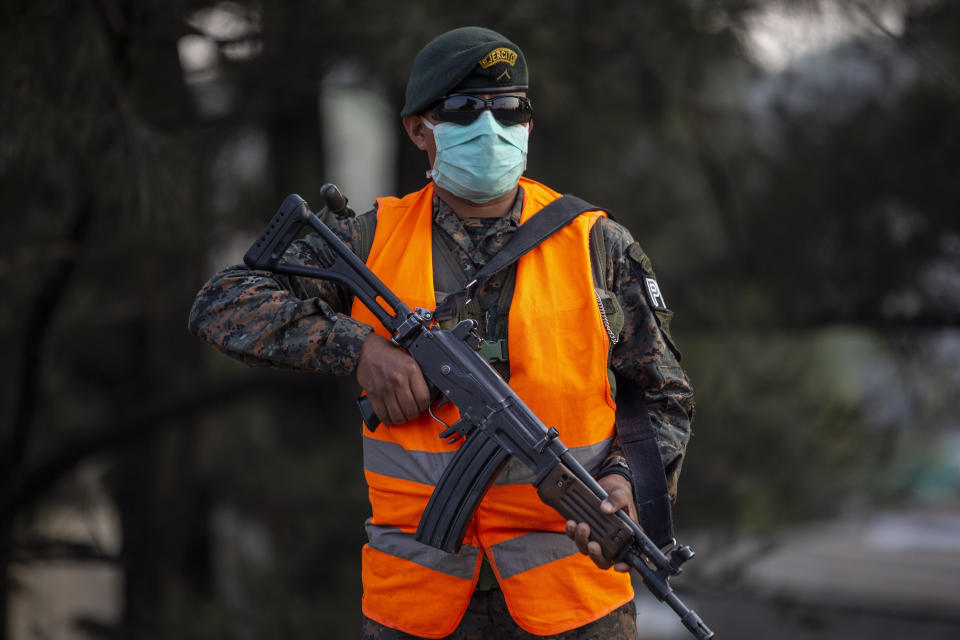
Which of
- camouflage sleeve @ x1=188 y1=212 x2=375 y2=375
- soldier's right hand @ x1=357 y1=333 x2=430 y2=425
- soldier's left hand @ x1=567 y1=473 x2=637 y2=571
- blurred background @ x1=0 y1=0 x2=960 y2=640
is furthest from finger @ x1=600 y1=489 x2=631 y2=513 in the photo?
blurred background @ x1=0 y1=0 x2=960 y2=640

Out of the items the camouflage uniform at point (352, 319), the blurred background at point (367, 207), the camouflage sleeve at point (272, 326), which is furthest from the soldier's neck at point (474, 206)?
the blurred background at point (367, 207)

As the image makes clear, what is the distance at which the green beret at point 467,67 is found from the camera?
1.78m

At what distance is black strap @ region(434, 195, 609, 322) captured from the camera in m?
1.78

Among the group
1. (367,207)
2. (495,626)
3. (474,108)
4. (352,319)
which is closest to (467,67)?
(474,108)

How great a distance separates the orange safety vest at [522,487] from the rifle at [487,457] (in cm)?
6

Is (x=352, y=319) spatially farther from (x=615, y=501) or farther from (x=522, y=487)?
(x=615, y=501)

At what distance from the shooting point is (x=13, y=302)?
4723 mm

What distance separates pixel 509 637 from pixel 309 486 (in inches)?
171

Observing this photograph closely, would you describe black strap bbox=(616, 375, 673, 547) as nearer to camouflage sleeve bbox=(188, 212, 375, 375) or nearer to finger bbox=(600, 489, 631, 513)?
finger bbox=(600, 489, 631, 513)

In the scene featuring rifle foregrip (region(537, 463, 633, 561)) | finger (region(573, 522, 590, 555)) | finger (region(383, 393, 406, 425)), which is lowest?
finger (region(573, 522, 590, 555))

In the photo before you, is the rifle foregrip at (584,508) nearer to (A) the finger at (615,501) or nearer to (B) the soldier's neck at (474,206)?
(A) the finger at (615,501)

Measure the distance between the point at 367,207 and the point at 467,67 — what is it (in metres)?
4.02

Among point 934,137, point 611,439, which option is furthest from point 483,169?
point 934,137

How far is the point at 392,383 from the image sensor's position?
1.72 metres
